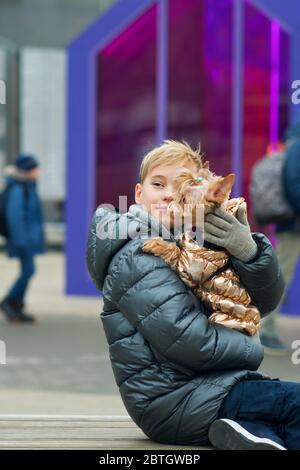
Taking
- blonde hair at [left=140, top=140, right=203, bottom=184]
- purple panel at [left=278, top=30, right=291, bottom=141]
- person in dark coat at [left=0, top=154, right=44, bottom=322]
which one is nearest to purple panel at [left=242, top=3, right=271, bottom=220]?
purple panel at [left=278, top=30, right=291, bottom=141]

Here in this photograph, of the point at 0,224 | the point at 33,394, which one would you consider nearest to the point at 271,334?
the point at 33,394

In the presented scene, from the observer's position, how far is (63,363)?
6645 millimetres

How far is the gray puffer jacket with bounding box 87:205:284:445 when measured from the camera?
3.03 m

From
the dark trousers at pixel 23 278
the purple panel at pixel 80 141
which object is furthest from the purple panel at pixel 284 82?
the dark trousers at pixel 23 278

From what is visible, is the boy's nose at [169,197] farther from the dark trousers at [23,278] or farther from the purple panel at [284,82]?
the purple panel at [284,82]

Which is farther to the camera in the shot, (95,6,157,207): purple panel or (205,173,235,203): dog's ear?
Answer: (95,6,157,207): purple panel

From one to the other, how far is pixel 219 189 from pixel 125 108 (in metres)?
7.85

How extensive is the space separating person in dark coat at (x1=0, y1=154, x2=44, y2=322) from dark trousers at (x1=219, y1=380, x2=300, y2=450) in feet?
18.5

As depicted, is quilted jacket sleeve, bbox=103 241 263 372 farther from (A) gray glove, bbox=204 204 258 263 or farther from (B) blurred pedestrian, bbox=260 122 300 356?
(B) blurred pedestrian, bbox=260 122 300 356

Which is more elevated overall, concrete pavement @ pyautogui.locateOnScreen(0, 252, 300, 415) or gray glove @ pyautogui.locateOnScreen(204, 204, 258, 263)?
gray glove @ pyautogui.locateOnScreen(204, 204, 258, 263)

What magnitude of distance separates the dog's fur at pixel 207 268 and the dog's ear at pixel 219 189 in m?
0.04

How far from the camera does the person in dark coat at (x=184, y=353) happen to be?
3.02 metres

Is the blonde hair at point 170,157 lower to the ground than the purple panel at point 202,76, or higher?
lower
